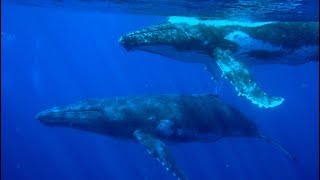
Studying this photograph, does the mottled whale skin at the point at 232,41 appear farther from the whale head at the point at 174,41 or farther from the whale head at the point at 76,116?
the whale head at the point at 76,116

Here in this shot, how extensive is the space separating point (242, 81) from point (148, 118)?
334 cm

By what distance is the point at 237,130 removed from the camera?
1402 centimetres

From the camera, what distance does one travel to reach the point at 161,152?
11.2m

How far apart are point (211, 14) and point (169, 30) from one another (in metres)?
8.38

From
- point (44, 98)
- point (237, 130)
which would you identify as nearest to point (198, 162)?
point (237, 130)

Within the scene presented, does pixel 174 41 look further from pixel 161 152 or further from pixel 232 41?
pixel 161 152

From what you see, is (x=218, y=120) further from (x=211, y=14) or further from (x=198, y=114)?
(x=211, y=14)

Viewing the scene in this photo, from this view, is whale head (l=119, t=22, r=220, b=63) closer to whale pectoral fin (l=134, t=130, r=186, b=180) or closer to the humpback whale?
the humpback whale

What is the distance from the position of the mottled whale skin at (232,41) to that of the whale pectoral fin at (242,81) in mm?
532

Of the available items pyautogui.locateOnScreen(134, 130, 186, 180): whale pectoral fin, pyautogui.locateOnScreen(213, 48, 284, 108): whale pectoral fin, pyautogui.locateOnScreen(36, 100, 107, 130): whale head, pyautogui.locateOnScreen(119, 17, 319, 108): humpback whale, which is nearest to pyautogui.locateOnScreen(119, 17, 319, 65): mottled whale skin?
pyautogui.locateOnScreen(119, 17, 319, 108): humpback whale

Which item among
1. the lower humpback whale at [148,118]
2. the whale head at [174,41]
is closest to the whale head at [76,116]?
the lower humpback whale at [148,118]

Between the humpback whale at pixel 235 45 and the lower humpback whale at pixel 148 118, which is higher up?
the humpback whale at pixel 235 45

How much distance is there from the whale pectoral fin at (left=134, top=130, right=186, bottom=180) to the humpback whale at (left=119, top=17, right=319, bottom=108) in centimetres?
235

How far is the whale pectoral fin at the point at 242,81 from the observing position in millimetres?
9875
